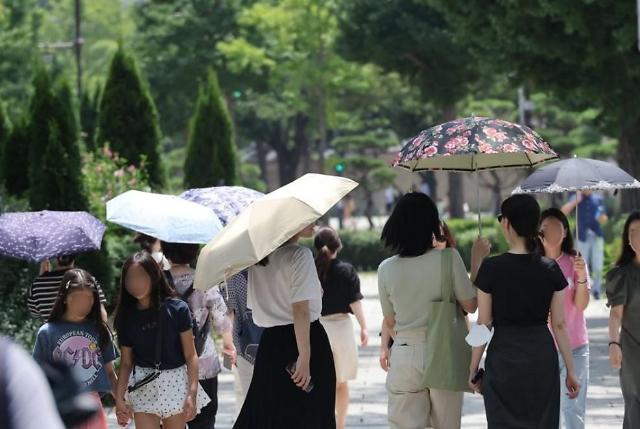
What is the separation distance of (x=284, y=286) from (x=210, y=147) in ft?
52.7

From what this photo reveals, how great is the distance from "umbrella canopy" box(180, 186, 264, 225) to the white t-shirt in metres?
2.29

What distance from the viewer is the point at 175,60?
46.4 metres

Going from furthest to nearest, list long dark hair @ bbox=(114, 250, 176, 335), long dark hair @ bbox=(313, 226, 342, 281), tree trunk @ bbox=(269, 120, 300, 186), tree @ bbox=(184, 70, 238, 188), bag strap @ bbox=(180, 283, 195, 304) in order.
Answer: tree trunk @ bbox=(269, 120, 300, 186) → tree @ bbox=(184, 70, 238, 188) → long dark hair @ bbox=(313, 226, 342, 281) → bag strap @ bbox=(180, 283, 195, 304) → long dark hair @ bbox=(114, 250, 176, 335)

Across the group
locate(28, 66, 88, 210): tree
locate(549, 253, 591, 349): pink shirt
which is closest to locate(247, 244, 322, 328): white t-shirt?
locate(549, 253, 591, 349): pink shirt

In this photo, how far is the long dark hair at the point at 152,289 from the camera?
24.2 ft

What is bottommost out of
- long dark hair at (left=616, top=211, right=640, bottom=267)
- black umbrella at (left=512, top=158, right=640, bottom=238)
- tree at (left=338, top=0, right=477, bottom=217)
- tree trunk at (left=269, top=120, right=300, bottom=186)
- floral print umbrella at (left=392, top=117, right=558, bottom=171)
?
tree trunk at (left=269, top=120, right=300, bottom=186)

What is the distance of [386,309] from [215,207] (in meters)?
2.37

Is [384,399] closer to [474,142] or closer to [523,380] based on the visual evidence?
[474,142]

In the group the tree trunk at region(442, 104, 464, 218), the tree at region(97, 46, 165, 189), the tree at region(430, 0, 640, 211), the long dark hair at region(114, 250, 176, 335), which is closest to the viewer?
the long dark hair at region(114, 250, 176, 335)

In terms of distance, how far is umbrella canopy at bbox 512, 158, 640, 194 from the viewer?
877 centimetres

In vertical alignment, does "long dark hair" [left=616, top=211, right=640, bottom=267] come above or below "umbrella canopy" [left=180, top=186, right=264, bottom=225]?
below

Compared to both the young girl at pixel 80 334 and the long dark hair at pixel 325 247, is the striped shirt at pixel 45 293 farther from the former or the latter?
the long dark hair at pixel 325 247

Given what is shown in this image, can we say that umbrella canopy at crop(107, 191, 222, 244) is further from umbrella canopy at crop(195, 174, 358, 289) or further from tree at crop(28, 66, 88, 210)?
tree at crop(28, 66, 88, 210)

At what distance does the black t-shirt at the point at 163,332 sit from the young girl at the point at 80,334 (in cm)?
18
